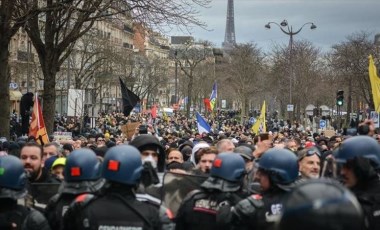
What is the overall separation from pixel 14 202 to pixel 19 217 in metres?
0.14

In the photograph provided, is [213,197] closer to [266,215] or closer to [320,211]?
[266,215]

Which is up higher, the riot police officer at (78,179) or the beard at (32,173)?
the riot police officer at (78,179)

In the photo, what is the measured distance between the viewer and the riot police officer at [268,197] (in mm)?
4613

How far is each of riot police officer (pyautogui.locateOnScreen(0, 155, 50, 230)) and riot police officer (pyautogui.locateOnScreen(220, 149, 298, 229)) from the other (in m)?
1.30

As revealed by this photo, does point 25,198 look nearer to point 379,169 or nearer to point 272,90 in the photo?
point 379,169

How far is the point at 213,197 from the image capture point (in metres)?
5.01

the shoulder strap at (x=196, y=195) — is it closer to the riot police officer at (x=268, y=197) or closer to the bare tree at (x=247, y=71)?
the riot police officer at (x=268, y=197)

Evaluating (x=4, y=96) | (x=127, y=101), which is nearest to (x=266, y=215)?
(x=4, y=96)

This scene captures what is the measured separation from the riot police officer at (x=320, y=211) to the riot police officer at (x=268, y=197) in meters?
2.20

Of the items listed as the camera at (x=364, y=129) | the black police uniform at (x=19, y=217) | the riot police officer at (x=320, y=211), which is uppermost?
the camera at (x=364, y=129)

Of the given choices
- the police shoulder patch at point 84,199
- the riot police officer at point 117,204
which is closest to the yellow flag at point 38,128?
the police shoulder patch at point 84,199

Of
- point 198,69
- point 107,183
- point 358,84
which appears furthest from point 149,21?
point 198,69

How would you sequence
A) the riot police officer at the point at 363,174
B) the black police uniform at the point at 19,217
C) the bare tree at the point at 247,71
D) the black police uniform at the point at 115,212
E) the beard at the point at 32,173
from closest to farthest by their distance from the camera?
the black police uniform at the point at 115,212, the black police uniform at the point at 19,217, the riot police officer at the point at 363,174, the beard at the point at 32,173, the bare tree at the point at 247,71

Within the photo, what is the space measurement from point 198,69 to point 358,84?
4390 cm
